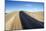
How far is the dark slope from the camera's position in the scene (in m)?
1.46

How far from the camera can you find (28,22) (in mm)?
1471

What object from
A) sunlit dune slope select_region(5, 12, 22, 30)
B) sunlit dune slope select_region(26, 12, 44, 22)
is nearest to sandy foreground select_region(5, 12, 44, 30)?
sunlit dune slope select_region(5, 12, 22, 30)

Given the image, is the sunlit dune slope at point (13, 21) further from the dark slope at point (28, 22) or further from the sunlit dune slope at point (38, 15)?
the sunlit dune slope at point (38, 15)

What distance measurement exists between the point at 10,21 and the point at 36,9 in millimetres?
510

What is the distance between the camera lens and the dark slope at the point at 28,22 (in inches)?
57.4

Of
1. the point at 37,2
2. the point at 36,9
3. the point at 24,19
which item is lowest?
the point at 24,19

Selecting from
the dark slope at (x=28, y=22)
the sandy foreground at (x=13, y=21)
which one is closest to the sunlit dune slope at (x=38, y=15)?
the dark slope at (x=28, y=22)

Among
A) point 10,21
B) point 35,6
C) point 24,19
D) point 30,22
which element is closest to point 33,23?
point 30,22

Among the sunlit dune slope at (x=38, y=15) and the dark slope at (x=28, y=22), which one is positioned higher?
the sunlit dune slope at (x=38, y=15)

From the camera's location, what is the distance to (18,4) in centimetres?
147

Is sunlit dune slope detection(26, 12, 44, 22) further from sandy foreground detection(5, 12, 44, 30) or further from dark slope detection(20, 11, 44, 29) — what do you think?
sandy foreground detection(5, 12, 44, 30)

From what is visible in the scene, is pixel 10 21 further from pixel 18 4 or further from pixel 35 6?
pixel 35 6

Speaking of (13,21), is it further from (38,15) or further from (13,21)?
(38,15)

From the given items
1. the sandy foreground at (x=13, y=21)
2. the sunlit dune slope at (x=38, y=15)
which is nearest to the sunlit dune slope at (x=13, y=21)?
the sandy foreground at (x=13, y=21)
